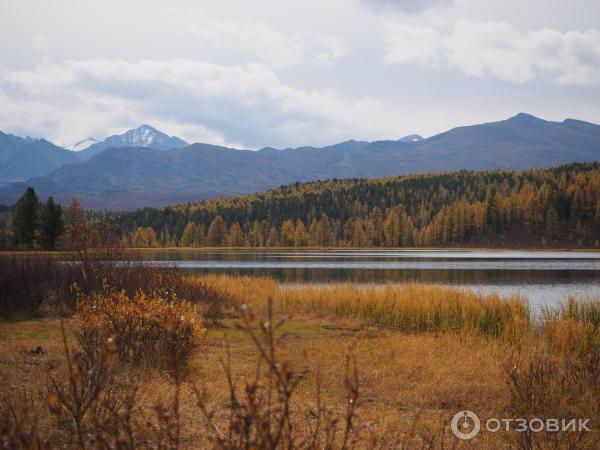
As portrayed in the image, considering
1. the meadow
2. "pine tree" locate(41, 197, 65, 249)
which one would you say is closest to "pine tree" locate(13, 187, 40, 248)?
"pine tree" locate(41, 197, 65, 249)

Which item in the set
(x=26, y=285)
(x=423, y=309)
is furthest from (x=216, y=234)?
(x=423, y=309)

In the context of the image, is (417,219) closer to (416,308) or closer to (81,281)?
(416,308)

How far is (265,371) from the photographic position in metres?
11.5

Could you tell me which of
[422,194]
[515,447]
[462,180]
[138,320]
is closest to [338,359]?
[138,320]

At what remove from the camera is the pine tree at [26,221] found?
68375mm

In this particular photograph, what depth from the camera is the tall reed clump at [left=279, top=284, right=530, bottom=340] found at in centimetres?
1830

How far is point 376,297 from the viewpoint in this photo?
22.3 m

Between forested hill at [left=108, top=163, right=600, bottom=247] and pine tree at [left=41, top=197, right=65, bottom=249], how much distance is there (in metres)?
69.5

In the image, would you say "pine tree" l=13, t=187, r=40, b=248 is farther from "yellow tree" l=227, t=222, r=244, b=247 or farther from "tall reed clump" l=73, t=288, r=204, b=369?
"yellow tree" l=227, t=222, r=244, b=247

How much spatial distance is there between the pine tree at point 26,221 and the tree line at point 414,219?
112ft

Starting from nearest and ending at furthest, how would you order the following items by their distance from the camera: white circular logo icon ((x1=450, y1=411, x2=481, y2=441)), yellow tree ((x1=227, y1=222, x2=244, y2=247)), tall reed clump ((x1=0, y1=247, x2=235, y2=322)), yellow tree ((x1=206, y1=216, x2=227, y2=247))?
white circular logo icon ((x1=450, y1=411, x2=481, y2=441)) < tall reed clump ((x1=0, y1=247, x2=235, y2=322)) < yellow tree ((x1=227, y1=222, x2=244, y2=247)) < yellow tree ((x1=206, y1=216, x2=227, y2=247))

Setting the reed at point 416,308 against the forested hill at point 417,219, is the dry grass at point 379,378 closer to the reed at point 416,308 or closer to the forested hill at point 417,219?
the reed at point 416,308

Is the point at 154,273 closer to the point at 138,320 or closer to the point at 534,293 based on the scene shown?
the point at 138,320

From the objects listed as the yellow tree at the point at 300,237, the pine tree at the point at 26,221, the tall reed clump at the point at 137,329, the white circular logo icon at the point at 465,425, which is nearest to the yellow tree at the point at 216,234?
the yellow tree at the point at 300,237
